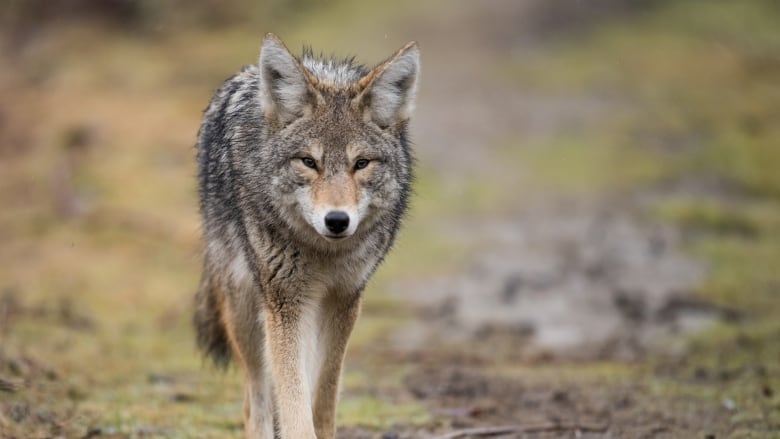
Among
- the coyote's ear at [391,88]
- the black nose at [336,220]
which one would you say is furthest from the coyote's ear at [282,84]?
the black nose at [336,220]

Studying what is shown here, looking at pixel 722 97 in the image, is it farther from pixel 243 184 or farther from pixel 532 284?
pixel 243 184

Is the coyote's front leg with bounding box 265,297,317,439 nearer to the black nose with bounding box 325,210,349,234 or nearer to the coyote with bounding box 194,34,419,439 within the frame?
the coyote with bounding box 194,34,419,439

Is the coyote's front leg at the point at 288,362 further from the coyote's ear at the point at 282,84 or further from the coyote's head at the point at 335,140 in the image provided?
the coyote's ear at the point at 282,84

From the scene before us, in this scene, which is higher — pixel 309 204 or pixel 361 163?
pixel 361 163

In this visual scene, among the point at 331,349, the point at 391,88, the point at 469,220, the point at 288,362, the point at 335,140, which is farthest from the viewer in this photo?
the point at 469,220

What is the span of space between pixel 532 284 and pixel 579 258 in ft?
4.38

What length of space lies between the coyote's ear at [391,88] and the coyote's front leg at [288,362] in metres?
1.30

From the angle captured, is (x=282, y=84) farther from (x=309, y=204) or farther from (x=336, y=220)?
(x=336, y=220)

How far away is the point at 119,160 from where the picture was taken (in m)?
18.8

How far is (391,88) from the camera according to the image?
6621mm

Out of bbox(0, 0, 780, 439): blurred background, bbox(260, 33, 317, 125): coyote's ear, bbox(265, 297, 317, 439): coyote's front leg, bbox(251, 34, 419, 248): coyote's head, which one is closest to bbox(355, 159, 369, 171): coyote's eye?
bbox(251, 34, 419, 248): coyote's head

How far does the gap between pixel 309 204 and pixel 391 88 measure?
98cm

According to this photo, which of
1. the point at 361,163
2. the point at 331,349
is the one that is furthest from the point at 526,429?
the point at 361,163

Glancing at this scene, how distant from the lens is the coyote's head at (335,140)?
20.4 ft
